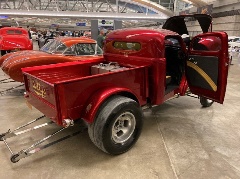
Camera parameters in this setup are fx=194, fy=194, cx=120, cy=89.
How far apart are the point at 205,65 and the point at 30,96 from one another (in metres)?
2.98

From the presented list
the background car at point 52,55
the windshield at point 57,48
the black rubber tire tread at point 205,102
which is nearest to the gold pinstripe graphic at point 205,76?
the black rubber tire tread at point 205,102

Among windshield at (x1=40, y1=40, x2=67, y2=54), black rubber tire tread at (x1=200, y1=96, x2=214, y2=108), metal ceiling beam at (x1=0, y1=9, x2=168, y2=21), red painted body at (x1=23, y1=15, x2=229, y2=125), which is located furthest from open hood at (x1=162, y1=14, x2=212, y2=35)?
metal ceiling beam at (x1=0, y1=9, x2=168, y2=21)

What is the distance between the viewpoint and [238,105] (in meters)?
4.89

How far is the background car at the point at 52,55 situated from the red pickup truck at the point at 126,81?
186 centimetres

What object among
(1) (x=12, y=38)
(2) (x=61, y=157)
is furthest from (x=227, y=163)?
(1) (x=12, y=38)

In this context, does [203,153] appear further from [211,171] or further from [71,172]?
[71,172]

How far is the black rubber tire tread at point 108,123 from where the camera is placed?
2.50m

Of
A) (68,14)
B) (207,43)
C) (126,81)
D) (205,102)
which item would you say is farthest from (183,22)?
(68,14)

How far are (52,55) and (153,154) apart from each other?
3983 mm

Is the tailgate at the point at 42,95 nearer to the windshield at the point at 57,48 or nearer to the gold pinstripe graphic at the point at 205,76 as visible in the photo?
the gold pinstripe graphic at the point at 205,76

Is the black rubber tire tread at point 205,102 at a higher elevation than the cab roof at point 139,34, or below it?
below

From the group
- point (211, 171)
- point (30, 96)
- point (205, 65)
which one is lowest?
point (211, 171)

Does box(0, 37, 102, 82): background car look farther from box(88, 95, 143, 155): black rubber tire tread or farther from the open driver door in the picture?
the open driver door

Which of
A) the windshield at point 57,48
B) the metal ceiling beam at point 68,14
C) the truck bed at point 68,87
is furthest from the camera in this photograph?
the metal ceiling beam at point 68,14
